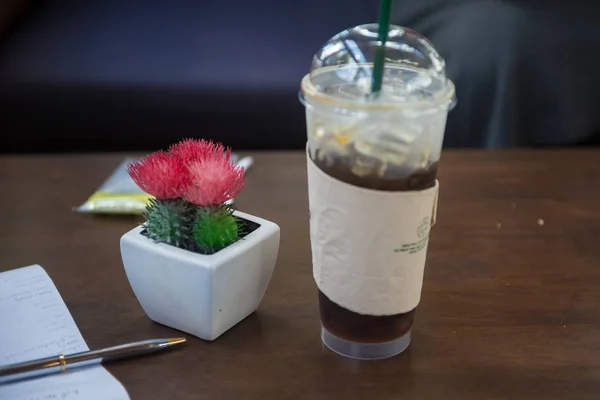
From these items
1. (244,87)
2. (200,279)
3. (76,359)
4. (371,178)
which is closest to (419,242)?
(371,178)

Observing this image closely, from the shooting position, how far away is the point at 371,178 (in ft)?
1.67

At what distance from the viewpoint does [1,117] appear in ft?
4.91

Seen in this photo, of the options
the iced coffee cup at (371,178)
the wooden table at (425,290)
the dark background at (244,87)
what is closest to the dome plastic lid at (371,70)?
the iced coffee cup at (371,178)

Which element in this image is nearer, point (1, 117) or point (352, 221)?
point (352, 221)

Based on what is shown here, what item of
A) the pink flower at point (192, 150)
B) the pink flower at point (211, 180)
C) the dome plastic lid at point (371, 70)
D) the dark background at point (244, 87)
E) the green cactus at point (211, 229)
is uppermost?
the dome plastic lid at point (371, 70)

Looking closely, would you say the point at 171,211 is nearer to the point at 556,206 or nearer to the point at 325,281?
the point at 325,281

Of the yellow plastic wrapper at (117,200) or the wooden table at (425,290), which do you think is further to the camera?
the yellow plastic wrapper at (117,200)

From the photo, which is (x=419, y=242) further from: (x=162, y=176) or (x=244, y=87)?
(x=244, y=87)

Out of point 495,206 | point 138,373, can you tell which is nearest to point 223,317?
point 138,373

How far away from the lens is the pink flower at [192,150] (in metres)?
0.60

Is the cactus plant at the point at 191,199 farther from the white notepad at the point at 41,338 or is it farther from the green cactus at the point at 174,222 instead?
the white notepad at the point at 41,338

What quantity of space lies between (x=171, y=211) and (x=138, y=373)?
13cm

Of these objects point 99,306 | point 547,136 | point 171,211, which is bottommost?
point 547,136

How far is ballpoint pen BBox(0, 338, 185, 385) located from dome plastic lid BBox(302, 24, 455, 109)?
234mm
